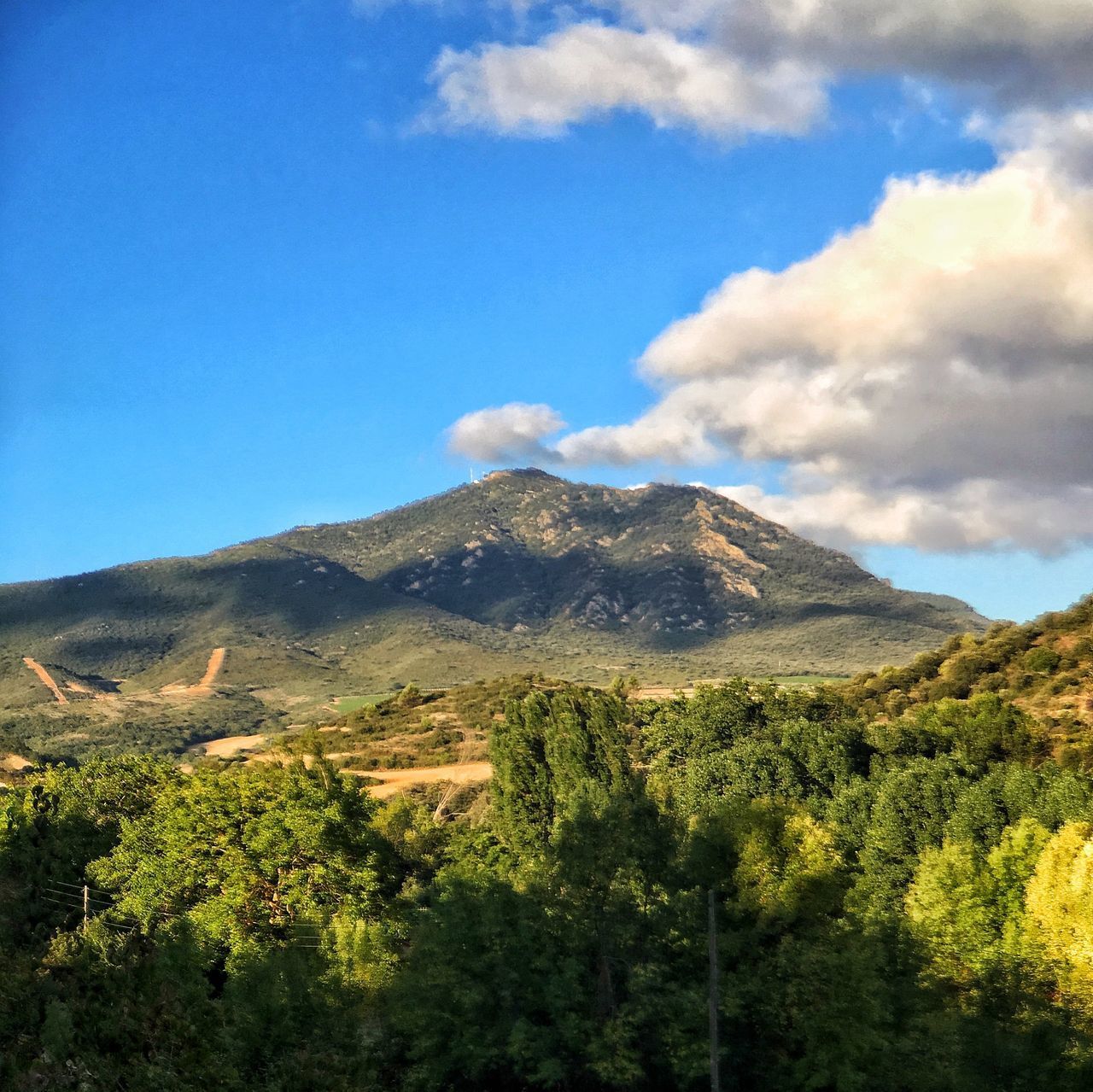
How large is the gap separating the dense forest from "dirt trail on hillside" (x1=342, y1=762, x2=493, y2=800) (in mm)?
42855

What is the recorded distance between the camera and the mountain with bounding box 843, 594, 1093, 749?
10606 cm

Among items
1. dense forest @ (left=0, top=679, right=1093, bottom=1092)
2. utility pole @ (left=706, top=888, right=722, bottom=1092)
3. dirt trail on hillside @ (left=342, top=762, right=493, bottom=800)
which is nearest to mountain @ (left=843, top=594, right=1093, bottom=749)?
dense forest @ (left=0, top=679, right=1093, bottom=1092)

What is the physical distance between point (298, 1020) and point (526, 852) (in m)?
32.4

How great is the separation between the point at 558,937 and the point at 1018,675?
88873 millimetres

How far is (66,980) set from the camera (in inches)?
1431

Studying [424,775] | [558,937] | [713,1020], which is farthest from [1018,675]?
[713,1020]

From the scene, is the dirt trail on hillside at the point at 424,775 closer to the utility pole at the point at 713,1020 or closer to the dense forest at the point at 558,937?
the dense forest at the point at 558,937

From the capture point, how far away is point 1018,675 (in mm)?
119188

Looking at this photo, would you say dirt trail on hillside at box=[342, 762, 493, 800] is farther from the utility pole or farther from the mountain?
the utility pole

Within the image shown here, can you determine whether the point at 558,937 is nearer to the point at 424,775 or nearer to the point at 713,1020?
the point at 713,1020

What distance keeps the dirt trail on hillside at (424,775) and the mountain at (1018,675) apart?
41.4 metres

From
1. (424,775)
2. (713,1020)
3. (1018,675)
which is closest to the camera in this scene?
(713,1020)

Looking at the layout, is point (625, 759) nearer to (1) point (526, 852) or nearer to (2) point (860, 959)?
(1) point (526, 852)

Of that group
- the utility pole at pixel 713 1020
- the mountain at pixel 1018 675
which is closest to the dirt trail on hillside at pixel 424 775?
the mountain at pixel 1018 675
